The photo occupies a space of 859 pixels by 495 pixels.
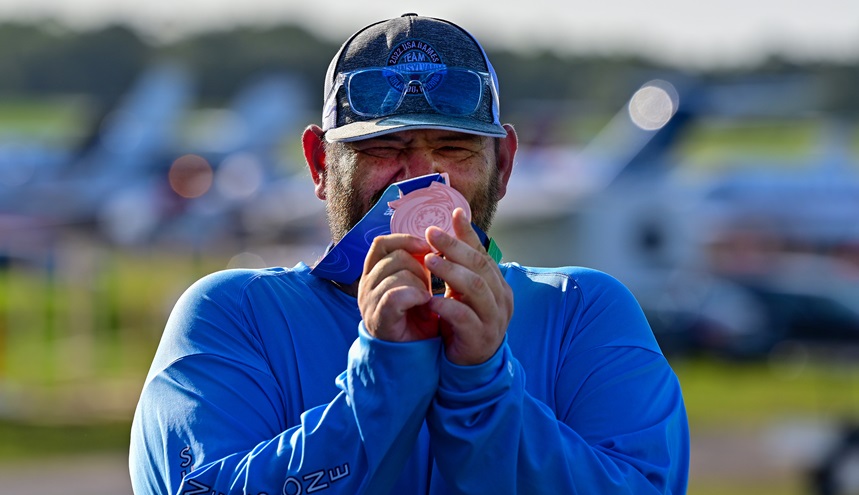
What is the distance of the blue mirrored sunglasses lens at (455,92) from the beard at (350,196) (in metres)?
0.13

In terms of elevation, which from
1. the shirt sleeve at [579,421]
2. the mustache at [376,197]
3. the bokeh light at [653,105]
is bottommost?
the bokeh light at [653,105]

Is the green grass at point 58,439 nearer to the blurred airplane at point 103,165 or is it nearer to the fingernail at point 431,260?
the fingernail at point 431,260

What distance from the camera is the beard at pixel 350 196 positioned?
221 centimetres

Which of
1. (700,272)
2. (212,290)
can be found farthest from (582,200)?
(212,290)

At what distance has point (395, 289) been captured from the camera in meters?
1.78

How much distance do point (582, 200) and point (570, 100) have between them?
83348 millimetres

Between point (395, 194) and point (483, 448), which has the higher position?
point (395, 194)

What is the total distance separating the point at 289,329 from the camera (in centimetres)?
220

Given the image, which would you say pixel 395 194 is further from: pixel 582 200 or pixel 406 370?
pixel 582 200

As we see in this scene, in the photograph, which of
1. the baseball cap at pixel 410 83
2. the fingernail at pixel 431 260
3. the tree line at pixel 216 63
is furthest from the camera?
the tree line at pixel 216 63

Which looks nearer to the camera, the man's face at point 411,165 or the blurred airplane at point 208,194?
the man's face at point 411,165

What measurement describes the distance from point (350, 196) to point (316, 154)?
23 cm

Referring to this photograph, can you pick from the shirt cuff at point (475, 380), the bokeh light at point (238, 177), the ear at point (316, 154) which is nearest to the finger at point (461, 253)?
the shirt cuff at point (475, 380)

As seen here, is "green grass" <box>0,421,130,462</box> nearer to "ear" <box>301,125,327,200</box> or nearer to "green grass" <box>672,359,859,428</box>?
"green grass" <box>672,359,859,428</box>
